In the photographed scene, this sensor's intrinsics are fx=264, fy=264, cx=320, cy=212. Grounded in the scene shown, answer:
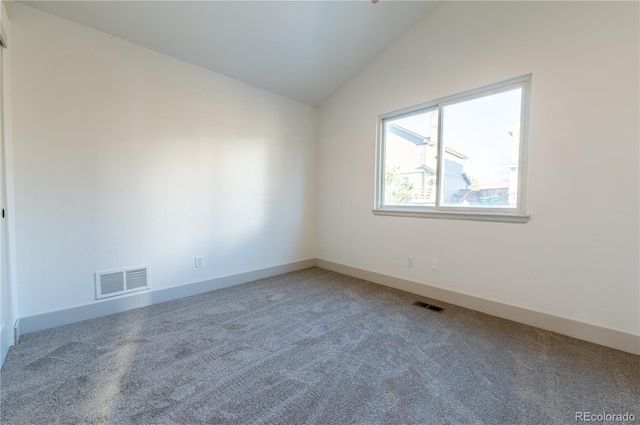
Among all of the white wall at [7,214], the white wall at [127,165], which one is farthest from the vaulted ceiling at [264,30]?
the white wall at [7,214]

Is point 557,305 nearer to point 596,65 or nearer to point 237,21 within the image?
point 596,65

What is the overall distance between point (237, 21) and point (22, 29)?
1676 millimetres

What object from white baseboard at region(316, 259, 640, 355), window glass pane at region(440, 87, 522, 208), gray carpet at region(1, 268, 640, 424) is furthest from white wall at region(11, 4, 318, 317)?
window glass pane at region(440, 87, 522, 208)

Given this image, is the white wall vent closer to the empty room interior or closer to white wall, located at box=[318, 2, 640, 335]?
the empty room interior

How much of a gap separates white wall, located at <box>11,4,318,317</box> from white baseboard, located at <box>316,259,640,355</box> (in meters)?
1.95

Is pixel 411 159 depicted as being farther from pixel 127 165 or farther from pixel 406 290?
pixel 127 165

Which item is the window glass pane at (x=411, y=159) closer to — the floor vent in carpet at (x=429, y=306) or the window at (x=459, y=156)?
the window at (x=459, y=156)

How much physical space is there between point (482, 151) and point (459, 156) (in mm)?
236

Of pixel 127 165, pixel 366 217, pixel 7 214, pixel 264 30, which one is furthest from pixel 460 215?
pixel 7 214

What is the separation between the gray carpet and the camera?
1387 millimetres

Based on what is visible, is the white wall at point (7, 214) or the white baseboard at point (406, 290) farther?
the white baseboard at point (406, 290)

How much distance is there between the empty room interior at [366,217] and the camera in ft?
5.26

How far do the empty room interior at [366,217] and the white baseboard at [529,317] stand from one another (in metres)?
0.02

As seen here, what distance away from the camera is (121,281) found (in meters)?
2.58
